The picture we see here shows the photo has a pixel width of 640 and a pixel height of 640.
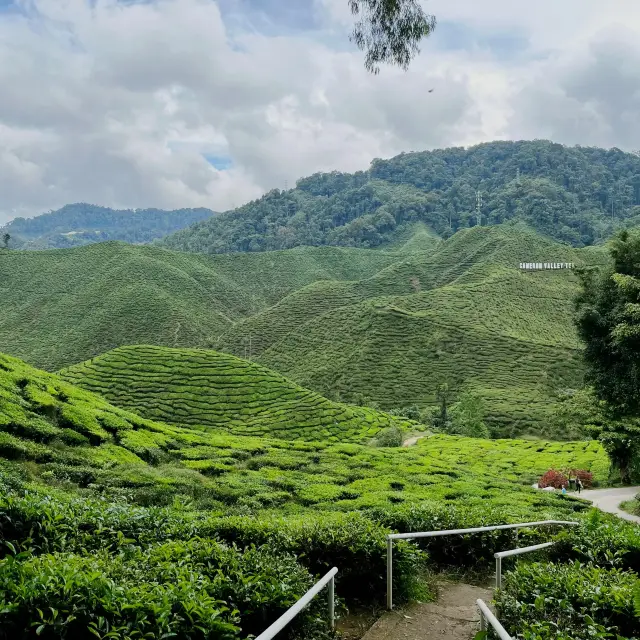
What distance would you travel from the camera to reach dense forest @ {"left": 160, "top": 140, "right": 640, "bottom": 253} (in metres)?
147

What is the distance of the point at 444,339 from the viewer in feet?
217

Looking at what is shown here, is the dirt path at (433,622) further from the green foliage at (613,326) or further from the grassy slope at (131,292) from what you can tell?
the grassy slope at (131,292)

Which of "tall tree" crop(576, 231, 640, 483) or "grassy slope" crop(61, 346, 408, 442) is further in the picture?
"grassy slope" crop(61, 346, 408, 442)

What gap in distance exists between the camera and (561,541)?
7211 mm

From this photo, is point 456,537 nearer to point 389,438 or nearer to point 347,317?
point 389,438

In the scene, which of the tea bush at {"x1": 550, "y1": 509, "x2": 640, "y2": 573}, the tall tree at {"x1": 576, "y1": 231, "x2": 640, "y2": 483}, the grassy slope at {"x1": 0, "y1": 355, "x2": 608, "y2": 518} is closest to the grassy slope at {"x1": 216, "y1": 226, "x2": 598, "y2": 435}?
the tall tree at {"x1": 576, "y1": 231, "x2": 640, "y2": 483}

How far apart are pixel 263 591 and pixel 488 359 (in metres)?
61.7

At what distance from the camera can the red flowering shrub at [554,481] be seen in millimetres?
22000

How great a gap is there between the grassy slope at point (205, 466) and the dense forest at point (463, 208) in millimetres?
128001

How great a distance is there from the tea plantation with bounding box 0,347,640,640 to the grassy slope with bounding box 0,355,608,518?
0.06 m

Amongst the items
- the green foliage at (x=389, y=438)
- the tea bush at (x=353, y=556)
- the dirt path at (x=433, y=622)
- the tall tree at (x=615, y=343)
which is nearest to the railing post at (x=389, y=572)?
the dirt path at (x=433, y=622)

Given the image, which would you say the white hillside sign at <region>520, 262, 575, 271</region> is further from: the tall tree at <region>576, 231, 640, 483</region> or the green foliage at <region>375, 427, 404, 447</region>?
the tall tree at <region>576, 231, 640, 483</region>

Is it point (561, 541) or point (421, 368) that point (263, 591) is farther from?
point (421, 368)

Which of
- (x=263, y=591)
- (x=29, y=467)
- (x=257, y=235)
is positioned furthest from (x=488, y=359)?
(x=257, y=235)
